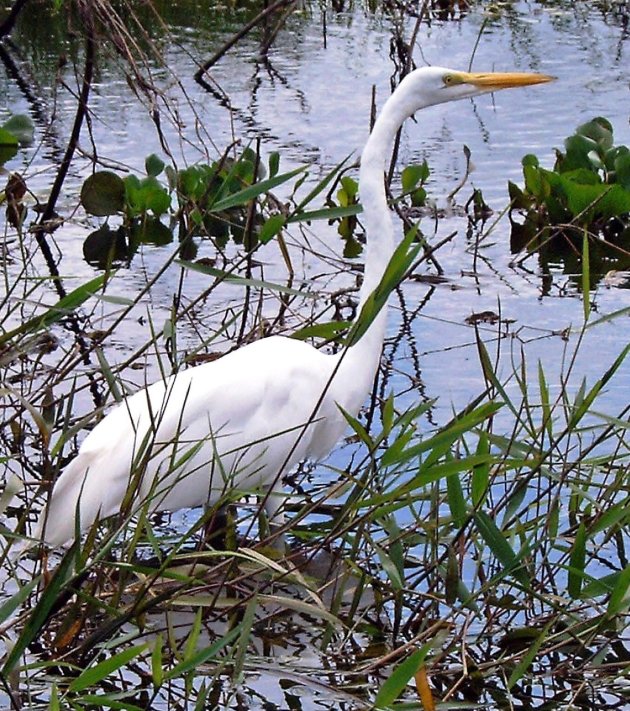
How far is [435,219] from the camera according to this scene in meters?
5.88

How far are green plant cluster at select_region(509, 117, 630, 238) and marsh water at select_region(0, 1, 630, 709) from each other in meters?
0.19

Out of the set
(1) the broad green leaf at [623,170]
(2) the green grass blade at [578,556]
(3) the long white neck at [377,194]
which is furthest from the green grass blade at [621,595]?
(1) the broad green leaf at [623,170]

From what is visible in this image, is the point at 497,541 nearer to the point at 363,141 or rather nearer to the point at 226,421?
the point at 226,421

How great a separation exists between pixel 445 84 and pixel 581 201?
6.54 ft

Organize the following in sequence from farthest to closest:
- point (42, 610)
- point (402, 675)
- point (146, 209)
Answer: point (146, 209) < point (42, 610) < point (402, 675)

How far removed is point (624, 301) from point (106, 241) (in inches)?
88.2

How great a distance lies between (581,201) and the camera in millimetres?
5340

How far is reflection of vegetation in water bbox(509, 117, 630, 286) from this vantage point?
17.7ft

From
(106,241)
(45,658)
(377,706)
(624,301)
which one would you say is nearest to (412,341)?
(624,301)

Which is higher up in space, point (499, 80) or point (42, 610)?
point (499, 80)

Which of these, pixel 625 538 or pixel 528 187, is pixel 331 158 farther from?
pixel 625 538

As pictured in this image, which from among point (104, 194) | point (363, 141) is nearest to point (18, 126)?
point (104, 194)

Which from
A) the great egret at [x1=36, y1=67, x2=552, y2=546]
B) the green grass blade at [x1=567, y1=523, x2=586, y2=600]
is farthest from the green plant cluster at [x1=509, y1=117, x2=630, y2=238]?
the green grass blade at [x1=567, y1=523, x2=586, y2=600]

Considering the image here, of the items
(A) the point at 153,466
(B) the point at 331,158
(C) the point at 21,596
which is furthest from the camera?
(B) the point at 331,158
